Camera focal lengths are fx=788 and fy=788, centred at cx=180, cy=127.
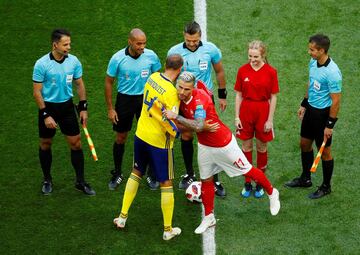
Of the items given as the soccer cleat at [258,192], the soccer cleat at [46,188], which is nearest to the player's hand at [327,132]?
the soccer cleat at [258,192]

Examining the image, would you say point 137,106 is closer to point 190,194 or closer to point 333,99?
point 190,194

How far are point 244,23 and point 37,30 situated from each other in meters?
3.61

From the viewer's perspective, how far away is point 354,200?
10195 millimetres

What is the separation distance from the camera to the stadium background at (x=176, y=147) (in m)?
9.53

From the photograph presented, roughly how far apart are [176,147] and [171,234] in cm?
217

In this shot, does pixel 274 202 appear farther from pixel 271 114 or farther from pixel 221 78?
pixel 221 78

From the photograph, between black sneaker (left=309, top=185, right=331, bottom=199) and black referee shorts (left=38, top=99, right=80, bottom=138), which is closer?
black referee shorts (left=38, top=99, right=80, bottom=138)

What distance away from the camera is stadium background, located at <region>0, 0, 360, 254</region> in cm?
953

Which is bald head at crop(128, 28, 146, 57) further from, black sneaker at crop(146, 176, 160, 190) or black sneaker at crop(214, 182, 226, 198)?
black sneaker at crop(214, 182, 226, 198)

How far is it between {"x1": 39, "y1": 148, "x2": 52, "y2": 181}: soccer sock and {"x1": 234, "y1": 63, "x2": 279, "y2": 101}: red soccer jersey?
2.65 metres

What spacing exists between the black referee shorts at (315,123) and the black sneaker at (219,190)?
1283 mm

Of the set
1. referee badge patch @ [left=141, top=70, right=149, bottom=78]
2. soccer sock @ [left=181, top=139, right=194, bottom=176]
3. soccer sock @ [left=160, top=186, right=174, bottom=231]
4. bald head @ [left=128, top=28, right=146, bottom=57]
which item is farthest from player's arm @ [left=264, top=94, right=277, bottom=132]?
bald head @ [left=128, top=28, right=146, bottom=57]

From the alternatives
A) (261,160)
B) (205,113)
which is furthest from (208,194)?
(205,113)

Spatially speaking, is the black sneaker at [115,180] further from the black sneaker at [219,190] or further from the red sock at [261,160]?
the red sock at [261,160]
